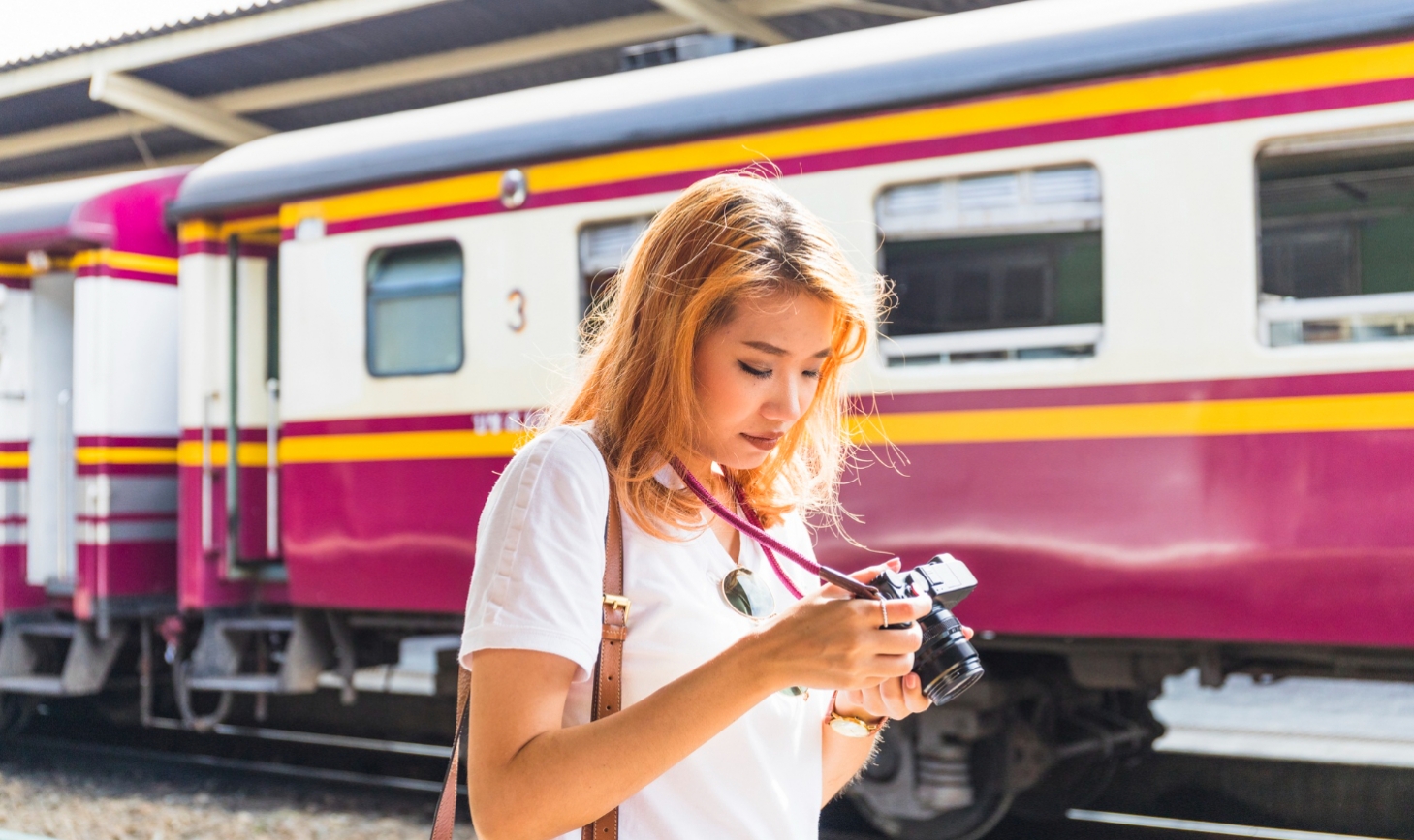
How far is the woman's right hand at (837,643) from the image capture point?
1.32 m

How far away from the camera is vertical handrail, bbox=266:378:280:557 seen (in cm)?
656

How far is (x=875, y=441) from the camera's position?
463 cm

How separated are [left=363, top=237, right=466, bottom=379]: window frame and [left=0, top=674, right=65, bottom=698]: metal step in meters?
2.66

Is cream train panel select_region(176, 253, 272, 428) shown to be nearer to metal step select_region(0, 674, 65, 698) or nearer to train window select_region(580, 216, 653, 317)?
metal step select_region(0, 674, 65, 698)

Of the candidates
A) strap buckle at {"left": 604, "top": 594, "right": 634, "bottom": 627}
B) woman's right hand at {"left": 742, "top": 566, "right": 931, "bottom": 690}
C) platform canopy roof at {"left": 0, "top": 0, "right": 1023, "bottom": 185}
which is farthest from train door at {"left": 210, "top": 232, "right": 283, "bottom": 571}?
woman's right hand at {"left": 742, "top": 566, "right": 931, "bottom": 690}

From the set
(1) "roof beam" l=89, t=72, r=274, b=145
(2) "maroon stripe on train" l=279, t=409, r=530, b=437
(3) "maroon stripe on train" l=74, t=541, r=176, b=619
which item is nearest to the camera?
(2) "maroon stripe on train" l=279, t=409, r=530, b=437

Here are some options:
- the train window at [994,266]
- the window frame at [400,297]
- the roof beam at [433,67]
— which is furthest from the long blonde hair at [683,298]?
the roof beam at [433,67]

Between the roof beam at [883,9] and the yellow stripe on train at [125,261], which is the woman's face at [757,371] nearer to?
the yellow stripe on train at [125,261]

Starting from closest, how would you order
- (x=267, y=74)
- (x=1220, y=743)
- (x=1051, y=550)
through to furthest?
(x=1051, y=550)
(x=1220, y=743)
(x=267, y=74)

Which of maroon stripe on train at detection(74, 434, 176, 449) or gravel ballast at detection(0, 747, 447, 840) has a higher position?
maroon stripe on train at detection(74, 434, 176, 449)

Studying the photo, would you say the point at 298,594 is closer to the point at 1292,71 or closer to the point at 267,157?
the point at 267,157

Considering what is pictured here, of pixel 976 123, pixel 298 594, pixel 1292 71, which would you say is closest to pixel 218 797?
pixel 298 594

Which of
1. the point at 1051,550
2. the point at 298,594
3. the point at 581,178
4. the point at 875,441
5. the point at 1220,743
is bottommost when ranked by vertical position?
the point at 1220,743

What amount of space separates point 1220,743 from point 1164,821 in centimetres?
209
